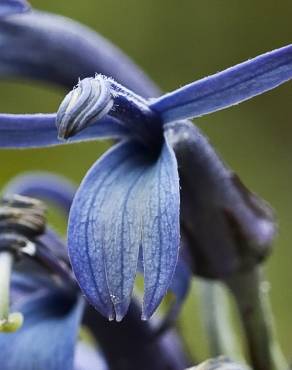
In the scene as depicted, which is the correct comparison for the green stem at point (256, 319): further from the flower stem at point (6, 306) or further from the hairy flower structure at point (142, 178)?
the flower stem at point (6, 306)

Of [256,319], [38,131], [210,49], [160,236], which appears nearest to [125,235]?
[160,236]

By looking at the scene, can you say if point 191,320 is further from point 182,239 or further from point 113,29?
point 182,239

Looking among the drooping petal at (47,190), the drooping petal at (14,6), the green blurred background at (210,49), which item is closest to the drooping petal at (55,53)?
the drooping petal at (14,6)

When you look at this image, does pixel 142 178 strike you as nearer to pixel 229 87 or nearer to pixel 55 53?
pixel 229 87


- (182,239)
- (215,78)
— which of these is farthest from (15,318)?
(215,78)

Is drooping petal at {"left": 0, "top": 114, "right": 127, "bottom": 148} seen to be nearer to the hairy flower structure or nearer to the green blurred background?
the hairy flower structure

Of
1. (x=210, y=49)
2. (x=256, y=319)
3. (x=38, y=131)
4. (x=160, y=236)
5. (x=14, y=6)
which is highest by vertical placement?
(x=210, y=49)
